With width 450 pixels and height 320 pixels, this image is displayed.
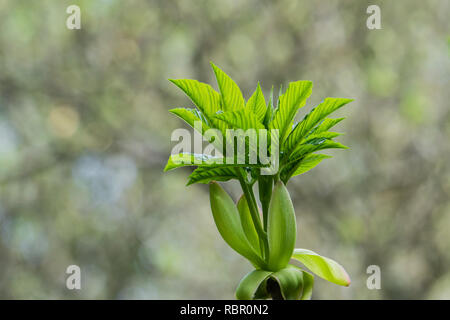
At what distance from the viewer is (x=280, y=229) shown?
48 cm

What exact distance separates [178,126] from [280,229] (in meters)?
1.67

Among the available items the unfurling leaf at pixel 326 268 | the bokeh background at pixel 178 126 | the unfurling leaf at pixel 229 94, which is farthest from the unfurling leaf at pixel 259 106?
the bokeh background at pixel 178 126

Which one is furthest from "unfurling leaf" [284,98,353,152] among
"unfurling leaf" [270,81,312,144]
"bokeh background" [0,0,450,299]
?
"bokeh background" [0,0,450,299]

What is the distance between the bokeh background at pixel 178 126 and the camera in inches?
79.1

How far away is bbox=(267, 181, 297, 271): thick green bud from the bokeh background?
1.51 metres

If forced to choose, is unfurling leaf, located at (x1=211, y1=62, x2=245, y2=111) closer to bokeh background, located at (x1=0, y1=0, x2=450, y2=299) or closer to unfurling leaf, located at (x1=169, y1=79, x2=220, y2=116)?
unfurling leaf, located at (x1=169, y1=79, x2=220, y2=116)

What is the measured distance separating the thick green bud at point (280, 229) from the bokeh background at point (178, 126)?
59.6 inches

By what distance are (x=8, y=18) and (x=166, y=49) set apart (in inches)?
27.8

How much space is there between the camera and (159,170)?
2104 mm

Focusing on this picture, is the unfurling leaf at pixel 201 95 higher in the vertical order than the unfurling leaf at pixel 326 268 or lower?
higher

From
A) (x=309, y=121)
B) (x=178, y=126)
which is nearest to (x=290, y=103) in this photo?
(x=309, y=121)

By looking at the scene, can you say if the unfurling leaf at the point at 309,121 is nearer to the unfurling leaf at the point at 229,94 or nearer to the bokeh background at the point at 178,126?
the unfurling leaf at the point at 229,94
